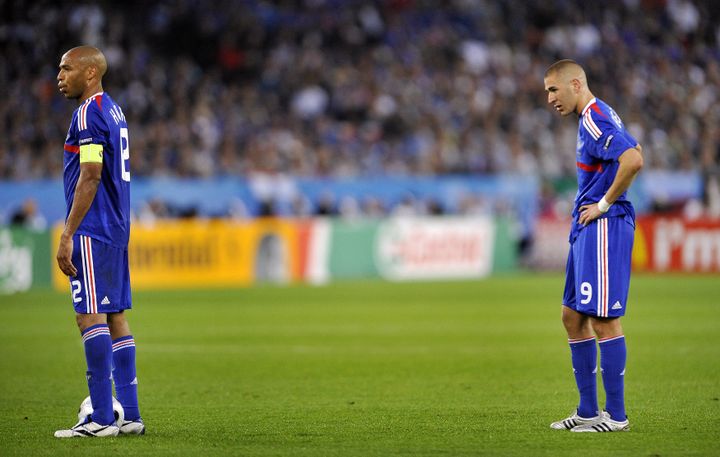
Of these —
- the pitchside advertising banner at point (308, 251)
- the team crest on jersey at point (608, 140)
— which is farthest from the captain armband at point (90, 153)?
the pitchside advertising banner at point (308, 251)

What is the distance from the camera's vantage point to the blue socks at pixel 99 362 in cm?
718

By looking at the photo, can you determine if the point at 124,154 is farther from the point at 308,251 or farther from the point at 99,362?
the point at 308,251

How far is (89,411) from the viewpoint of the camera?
24.0 feet

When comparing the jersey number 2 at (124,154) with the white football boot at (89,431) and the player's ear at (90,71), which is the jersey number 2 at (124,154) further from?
the white football boot at (89,431)

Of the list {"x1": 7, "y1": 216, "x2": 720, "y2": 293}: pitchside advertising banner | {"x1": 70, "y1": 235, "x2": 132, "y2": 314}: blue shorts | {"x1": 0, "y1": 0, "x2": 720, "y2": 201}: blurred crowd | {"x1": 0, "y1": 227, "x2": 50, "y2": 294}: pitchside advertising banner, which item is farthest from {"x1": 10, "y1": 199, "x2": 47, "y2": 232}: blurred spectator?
{"x1": 70, "y1": 235, "x2": 132, "y2": 314}: blue shorts

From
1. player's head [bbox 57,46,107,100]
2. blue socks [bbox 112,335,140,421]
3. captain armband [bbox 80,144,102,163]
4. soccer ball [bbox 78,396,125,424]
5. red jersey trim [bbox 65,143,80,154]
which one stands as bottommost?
soccer ball [bbox 78,396,125,424]

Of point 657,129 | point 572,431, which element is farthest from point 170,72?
point 572,431

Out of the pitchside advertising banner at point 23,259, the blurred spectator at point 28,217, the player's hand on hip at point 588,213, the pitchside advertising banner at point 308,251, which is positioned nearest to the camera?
the player's hand on hip at point 588,213

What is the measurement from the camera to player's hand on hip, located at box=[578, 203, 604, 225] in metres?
7.42

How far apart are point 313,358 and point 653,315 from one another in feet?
22.8

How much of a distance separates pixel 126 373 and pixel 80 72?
1900 millimetres

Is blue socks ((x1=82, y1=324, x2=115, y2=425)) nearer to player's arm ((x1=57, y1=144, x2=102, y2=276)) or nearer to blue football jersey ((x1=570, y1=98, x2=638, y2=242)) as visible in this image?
player's arm ((x1=57, y1=144, x2=102, y2=276))

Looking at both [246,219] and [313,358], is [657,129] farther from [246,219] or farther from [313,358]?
[313,358]

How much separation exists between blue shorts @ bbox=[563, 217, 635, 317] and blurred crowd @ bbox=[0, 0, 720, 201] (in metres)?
20.3
